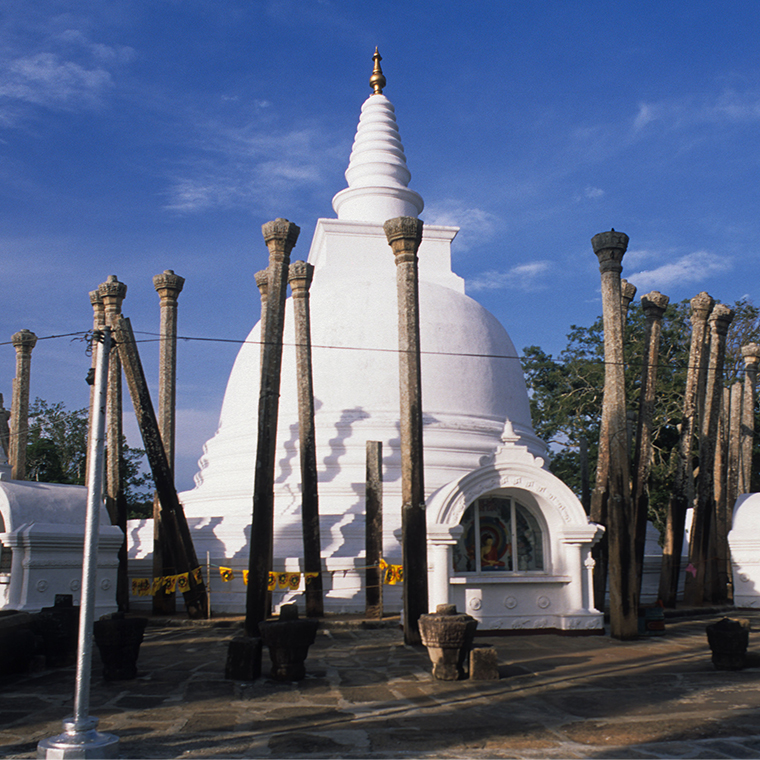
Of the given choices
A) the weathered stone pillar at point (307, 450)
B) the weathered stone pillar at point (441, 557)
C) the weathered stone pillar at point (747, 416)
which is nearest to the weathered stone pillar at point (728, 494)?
the weathered stone pillar at point (747, 416)

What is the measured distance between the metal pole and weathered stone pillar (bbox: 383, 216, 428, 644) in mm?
5902

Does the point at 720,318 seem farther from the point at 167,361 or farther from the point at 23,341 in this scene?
the point at 23,341

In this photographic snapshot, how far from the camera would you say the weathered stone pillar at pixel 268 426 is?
12.1 meters

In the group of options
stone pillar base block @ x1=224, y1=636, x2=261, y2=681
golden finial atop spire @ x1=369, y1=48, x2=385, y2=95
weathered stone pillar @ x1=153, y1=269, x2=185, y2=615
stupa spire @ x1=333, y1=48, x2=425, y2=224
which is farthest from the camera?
golden finial atop spire @ x1=369, y1=48, x2=385, y2=95

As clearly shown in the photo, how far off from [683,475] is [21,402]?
59.0 ft

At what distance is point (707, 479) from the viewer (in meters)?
18.6

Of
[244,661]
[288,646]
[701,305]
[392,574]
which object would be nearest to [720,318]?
[701,305]

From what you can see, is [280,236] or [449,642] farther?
[280,236]

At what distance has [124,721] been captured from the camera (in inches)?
287

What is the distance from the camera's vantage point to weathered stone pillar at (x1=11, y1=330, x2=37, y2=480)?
882 inches

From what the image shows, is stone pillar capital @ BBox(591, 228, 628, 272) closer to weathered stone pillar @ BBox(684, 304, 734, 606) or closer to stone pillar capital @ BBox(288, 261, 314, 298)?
weathered stone pillar @ BBox(684, 304, 734, 606)

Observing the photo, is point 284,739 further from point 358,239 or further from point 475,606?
point 358,239

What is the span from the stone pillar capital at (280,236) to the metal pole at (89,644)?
21.3 ft

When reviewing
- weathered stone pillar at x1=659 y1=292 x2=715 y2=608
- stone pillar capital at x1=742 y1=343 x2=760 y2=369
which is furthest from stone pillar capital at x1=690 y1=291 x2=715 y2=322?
stone pillar capital at x1=742 y1=343 x2=760 y2=369
